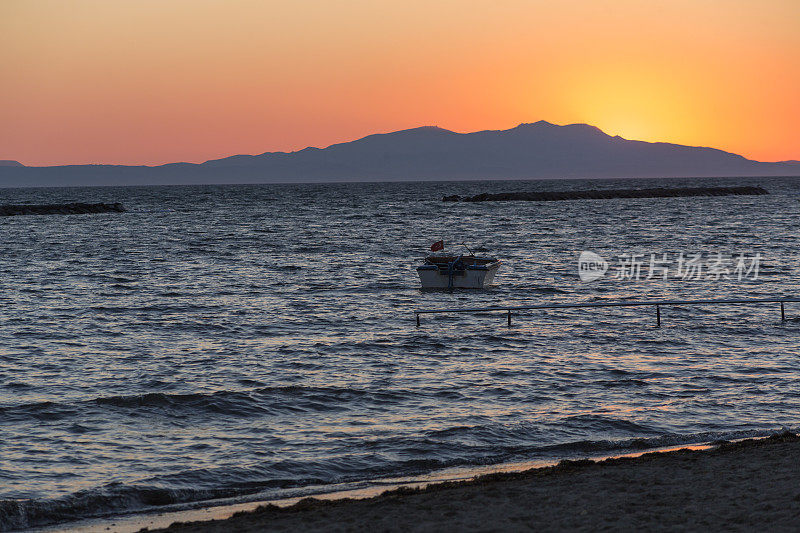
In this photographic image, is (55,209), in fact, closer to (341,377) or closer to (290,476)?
(341,377)

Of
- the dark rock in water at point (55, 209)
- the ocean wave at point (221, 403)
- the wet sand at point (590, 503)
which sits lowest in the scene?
the ocean wave at point (221, 403)

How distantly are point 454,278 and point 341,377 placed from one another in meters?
19.4

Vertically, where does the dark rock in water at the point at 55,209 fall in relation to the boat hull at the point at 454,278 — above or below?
above

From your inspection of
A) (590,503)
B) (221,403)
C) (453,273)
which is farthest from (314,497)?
(453,273)

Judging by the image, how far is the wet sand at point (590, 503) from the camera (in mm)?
10086

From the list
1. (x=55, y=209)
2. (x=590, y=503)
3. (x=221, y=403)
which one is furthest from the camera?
(x=55, y=209)

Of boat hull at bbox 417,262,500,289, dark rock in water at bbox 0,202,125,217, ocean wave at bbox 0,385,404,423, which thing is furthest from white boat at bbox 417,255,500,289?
dark rock in water at bbox 0,202,125,217

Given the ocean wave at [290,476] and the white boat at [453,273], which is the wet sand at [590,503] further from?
the white boat at [453,273]

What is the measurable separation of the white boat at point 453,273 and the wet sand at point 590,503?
26840 millimetres

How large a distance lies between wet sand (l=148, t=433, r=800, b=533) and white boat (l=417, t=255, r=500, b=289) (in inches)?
1057

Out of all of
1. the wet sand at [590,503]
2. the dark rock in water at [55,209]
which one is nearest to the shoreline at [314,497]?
the wet sand at [590,503]

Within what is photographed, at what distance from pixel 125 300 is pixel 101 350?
12619mm

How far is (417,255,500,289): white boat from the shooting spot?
39812mm

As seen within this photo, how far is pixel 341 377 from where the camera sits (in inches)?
828
